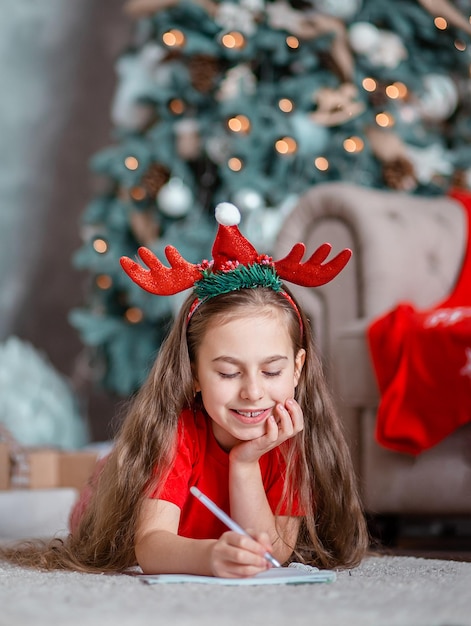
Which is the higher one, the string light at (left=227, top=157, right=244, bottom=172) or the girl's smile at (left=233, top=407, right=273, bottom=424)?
the string light at (left=227, top=157, right=244, bottom=172)

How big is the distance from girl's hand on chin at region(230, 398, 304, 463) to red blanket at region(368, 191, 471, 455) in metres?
0.58

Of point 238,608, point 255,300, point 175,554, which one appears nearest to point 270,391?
point 255,300

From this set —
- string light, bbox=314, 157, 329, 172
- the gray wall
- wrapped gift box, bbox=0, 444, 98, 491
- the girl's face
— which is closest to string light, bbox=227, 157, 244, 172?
string light, bbox=314, 157, 329, 172

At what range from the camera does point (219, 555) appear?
108 cm

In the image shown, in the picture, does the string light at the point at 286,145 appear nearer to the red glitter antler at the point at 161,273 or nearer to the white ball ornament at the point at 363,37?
the white ball ornament at the point at 363,37

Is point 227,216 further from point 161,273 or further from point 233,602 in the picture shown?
point 233,602

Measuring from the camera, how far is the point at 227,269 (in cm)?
134

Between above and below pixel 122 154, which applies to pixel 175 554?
below

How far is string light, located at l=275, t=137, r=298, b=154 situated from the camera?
9.60ft

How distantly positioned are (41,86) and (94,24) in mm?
333

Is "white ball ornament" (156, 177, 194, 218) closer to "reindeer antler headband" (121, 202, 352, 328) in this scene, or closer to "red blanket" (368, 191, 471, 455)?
"red blanket" (368, 191, 471, 455)

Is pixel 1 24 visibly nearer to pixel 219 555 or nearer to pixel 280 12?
pixel 280 12

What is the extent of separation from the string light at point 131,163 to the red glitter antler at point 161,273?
5.62 ft

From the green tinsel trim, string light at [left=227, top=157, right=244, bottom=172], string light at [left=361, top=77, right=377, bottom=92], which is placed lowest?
the green tinsel trim
